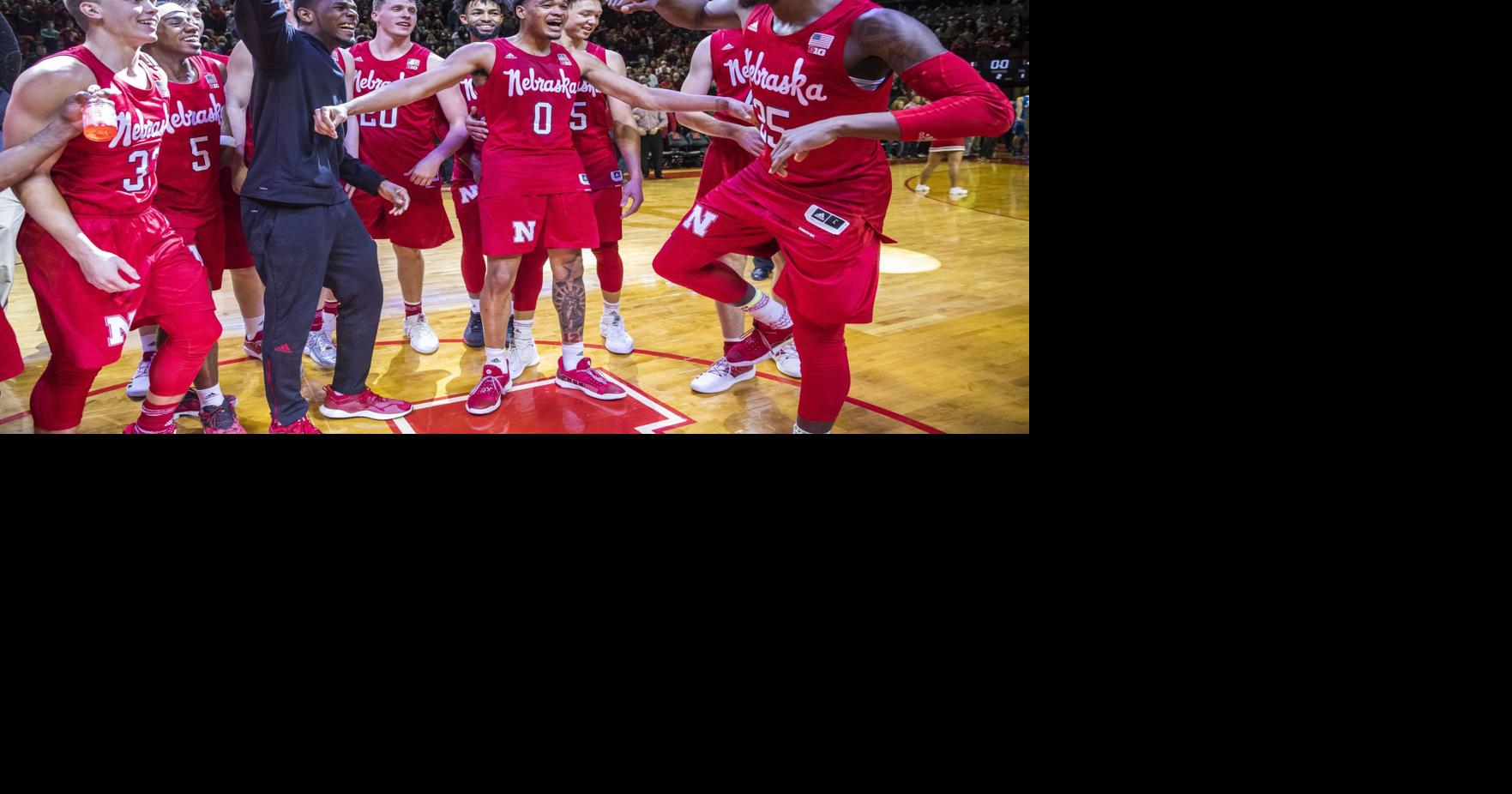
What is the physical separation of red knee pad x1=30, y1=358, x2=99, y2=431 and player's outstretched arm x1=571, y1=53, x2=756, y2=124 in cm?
198

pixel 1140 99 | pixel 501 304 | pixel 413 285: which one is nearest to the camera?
pixel 1140 99

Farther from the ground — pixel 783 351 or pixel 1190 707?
pixel 783 351

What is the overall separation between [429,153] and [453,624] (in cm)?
229

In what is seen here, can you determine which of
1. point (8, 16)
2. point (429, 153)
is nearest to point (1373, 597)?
point (429, 153)

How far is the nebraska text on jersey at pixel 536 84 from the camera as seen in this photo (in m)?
3.67

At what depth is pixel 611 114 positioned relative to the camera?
4207mm

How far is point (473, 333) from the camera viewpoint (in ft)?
15.2

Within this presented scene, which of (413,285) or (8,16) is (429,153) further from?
(8,16)

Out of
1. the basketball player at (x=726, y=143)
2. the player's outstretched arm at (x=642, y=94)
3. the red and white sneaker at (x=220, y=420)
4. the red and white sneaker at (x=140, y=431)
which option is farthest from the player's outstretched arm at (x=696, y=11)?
the red and white sneaker at (x=140, y=431)

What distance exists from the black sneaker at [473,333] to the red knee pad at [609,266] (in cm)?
62

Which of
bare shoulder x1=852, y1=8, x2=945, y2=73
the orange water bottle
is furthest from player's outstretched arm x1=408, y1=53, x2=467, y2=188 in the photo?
bare shoulder x1=852, y1=8, x2=945, y2=73

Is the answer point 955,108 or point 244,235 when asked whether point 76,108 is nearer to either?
point 244,235

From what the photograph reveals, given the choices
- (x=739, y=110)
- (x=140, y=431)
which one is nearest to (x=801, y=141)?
(x=739, y=110)

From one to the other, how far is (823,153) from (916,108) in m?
0.40
